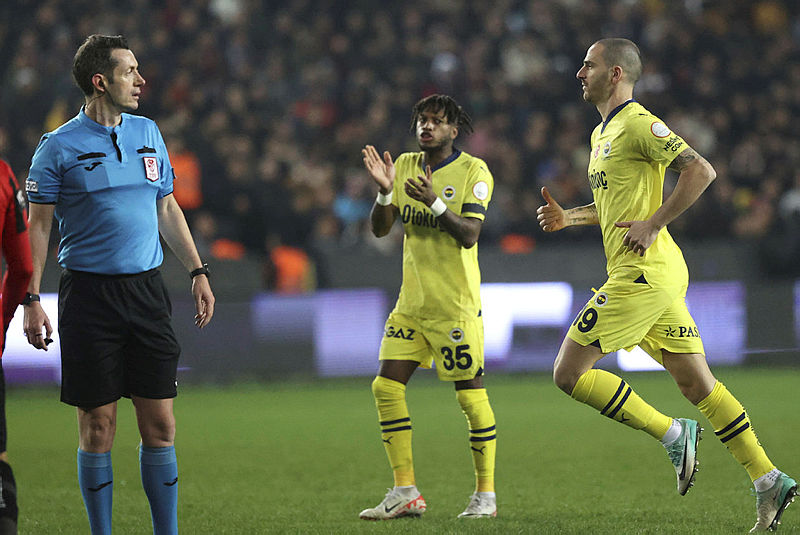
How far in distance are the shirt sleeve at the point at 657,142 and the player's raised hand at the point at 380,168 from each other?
1503 mm

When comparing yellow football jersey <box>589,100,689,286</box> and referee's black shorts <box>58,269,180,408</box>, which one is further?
yellow football jersey <box>589,100,689,286</box>

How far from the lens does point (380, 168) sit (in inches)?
244

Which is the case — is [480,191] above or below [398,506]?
above

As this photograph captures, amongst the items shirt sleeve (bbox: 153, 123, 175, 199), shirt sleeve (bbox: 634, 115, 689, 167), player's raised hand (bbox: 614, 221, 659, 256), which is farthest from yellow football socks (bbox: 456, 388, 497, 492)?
shirt sleeve (bbox: 153, 123, 175, 199)

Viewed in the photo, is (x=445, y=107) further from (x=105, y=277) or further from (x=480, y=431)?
(x=105, y=277)

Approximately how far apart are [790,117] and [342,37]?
7319mm

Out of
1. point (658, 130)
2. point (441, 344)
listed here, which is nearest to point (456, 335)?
point (441, 344)

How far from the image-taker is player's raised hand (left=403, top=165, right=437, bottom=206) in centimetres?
590

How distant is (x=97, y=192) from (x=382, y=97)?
40.2 feet

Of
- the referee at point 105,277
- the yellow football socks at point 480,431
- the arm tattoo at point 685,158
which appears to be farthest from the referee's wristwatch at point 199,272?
the arm tattoo at point 685,158

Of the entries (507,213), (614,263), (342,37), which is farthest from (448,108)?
(342,37)

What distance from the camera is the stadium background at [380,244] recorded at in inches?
269

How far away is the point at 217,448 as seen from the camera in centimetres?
849

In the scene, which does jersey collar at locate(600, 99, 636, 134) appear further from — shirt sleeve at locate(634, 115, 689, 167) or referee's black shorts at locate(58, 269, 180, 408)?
referee's black shorts at locate(58, 269, 180, 408)
